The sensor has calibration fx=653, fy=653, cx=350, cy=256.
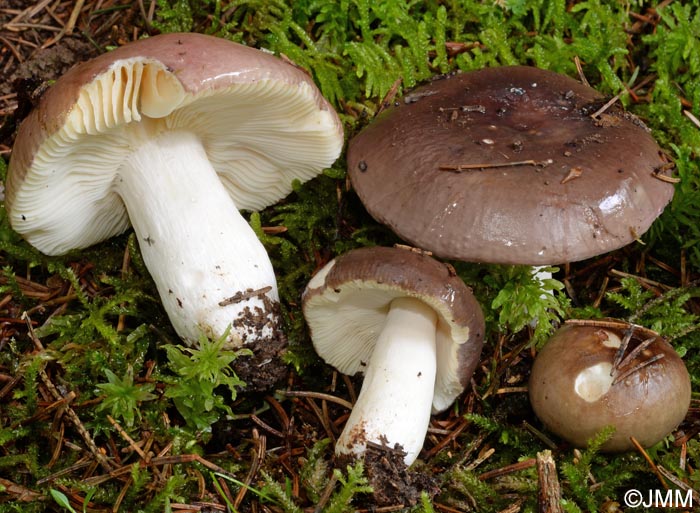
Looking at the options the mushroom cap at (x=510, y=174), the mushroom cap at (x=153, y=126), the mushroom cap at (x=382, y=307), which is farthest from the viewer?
the mushroom cap at (x=510, y=174)

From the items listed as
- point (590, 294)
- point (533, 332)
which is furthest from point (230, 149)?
point (590, 294)

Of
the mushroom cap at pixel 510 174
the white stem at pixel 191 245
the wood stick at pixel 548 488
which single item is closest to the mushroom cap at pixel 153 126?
the white stem at pixel 191 245

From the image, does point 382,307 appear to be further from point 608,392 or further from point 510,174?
point 608,392

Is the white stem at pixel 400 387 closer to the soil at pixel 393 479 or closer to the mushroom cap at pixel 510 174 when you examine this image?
the soil at pixel 393 479

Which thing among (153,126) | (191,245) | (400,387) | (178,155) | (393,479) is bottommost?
(393,479)

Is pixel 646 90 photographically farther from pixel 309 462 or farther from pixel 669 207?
pixel 309 462

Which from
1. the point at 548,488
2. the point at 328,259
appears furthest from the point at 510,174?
the point at 548,488
